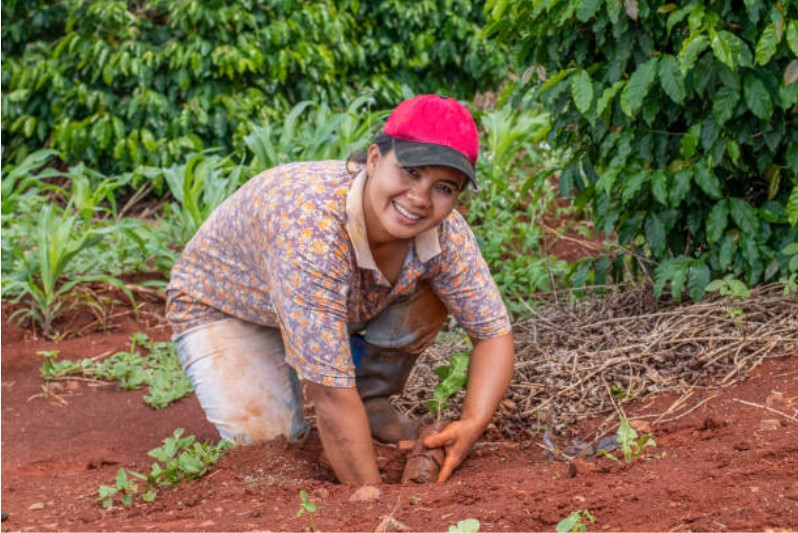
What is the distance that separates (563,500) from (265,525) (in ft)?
2.30

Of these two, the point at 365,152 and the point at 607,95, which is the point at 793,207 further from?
the point at 365,152

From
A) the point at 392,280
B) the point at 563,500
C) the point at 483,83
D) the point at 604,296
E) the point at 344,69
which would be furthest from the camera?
the point at 483,83

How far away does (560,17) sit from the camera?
13.2 ft

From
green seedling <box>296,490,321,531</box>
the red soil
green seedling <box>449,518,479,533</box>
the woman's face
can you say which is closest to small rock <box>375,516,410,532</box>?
the red soil

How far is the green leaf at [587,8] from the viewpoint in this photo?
152 inches

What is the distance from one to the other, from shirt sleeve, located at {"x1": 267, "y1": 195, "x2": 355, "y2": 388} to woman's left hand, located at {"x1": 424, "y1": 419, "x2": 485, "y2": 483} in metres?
0.37

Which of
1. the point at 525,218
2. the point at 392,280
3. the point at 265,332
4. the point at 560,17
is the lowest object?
the point at 525,218

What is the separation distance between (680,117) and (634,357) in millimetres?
944

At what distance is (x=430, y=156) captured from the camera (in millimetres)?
2926

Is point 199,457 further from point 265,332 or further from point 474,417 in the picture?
point 474,417

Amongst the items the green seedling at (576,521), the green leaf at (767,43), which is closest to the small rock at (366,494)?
the green seedling at (576,521)

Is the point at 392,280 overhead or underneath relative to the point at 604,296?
overhead

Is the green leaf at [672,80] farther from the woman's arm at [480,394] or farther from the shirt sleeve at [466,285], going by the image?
the woman's arm at [480,394]

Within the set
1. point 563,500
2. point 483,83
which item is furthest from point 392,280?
point 483,83
